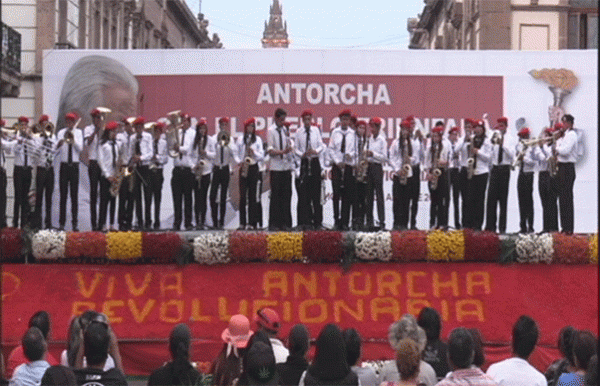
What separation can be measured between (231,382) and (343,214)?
9.62 meters

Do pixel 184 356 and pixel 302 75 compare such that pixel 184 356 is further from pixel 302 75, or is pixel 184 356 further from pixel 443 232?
pixel 302 75

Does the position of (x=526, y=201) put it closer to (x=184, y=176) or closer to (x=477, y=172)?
(x=477, y=172)

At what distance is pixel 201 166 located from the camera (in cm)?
1920

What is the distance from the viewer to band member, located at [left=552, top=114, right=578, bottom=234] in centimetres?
1811

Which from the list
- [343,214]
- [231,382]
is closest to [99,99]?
[343,214]

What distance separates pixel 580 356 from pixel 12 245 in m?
9.56

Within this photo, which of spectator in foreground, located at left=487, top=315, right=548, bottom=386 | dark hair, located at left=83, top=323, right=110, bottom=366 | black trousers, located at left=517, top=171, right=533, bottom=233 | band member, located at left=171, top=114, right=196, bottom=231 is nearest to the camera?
dark hair, located at left=83, top=323, right=110, bottom=366

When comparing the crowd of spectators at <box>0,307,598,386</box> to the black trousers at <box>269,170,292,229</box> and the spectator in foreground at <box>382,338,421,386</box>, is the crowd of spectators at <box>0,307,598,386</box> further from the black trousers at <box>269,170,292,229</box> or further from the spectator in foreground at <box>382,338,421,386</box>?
the black trousers at <box>269,170,292,229</box>

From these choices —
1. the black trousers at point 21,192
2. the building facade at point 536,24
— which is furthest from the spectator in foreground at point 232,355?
the building facade at point 536,24

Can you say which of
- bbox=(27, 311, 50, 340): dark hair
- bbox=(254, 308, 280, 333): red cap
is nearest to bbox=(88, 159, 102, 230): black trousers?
bbox=(27, 311, 50, 340): dark hair

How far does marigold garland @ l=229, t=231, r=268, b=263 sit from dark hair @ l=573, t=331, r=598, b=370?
8.19m

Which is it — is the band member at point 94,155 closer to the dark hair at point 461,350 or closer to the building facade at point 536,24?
the dark hair at point 461,350

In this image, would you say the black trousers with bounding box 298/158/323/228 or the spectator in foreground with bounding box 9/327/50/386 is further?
the black trousers with bounding box 298/158/323/228

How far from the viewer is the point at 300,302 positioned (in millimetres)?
16391
